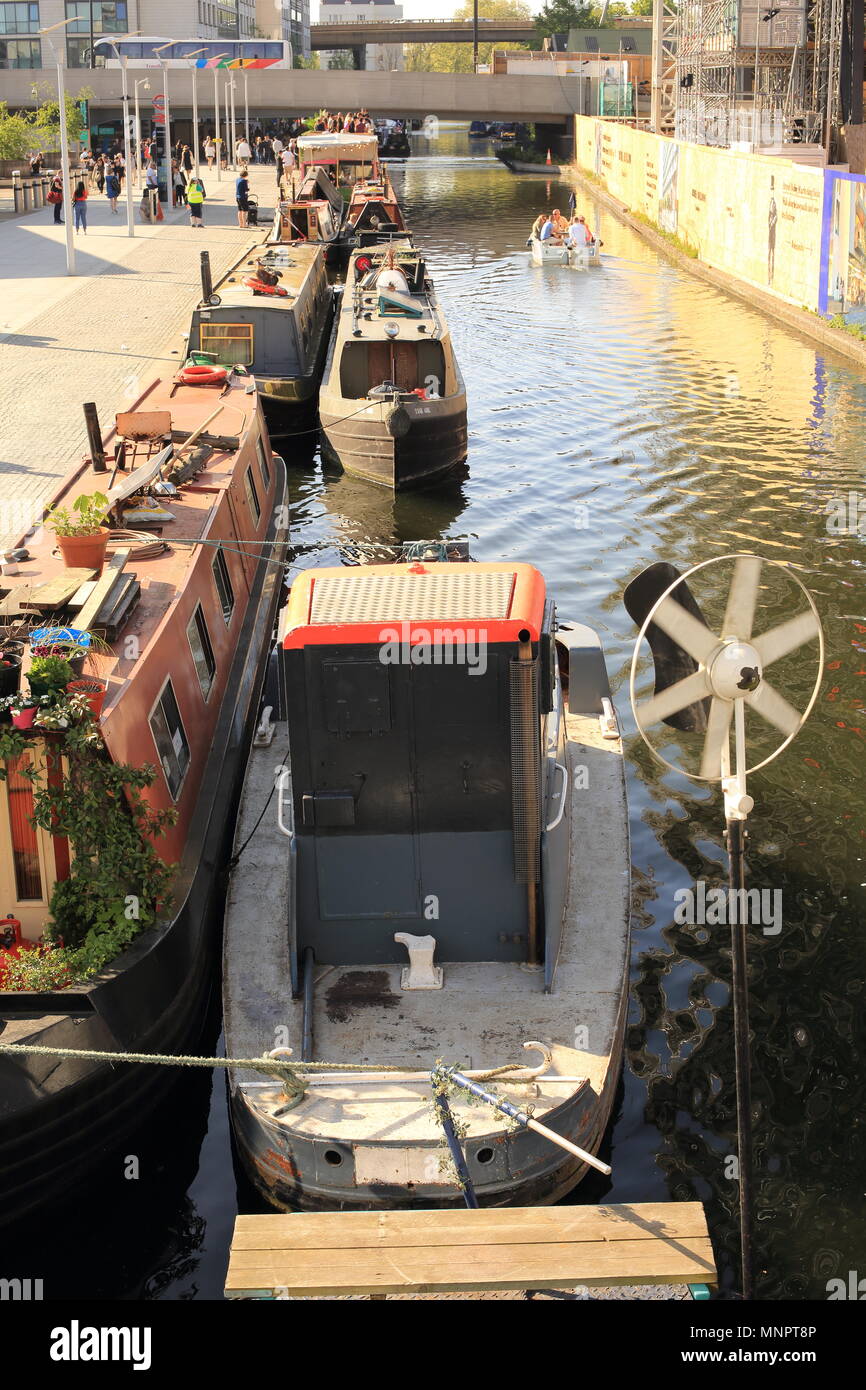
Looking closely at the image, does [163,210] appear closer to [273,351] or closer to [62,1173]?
[273,351]

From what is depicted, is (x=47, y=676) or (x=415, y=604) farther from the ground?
(x=415, y=604)

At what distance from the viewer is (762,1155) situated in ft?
34.8

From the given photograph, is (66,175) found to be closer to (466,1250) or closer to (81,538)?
(81,538)

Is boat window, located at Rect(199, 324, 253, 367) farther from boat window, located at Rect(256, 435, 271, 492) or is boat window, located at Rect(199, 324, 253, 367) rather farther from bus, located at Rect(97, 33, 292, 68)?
bus, located at Rect(97, 33, 292, 68)

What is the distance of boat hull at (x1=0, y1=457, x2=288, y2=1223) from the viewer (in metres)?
9.54

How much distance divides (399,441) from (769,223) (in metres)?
20.6

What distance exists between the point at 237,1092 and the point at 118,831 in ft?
6.44

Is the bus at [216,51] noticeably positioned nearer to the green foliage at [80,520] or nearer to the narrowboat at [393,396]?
the narrowboat at [393,396]

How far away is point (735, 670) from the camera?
715 cm

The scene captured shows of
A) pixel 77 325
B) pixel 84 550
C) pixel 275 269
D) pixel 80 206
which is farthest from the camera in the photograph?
pixel 80 206

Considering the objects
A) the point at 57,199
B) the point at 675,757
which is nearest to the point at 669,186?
the point at 57,199

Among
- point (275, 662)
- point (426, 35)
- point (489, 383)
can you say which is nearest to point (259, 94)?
point (426, 35)

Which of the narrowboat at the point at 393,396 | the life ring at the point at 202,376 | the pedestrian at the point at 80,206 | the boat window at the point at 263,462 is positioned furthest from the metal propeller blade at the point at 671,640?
the pedestrian at the point at 80,206

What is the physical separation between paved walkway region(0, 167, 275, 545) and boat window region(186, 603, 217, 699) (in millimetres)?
6896
